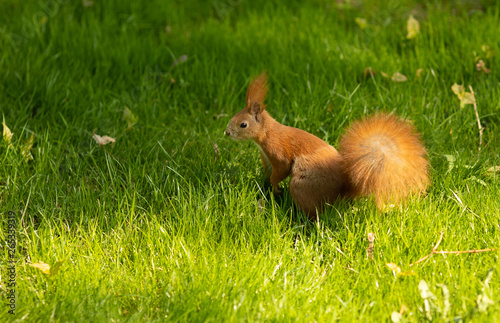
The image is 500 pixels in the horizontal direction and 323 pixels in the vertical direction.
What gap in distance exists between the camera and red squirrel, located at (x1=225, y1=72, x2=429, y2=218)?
2.01 meters

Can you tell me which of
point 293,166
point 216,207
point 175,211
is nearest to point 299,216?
point 293,166

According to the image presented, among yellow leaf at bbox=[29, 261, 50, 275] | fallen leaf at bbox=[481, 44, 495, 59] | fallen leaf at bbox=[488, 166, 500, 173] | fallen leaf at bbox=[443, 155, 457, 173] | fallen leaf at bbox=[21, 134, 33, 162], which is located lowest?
yellow leaf at bbox=[29, 261, 50, 275]

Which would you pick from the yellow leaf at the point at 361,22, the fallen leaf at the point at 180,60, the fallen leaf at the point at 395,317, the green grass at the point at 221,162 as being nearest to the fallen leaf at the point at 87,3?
the green grass at the point at 221,162

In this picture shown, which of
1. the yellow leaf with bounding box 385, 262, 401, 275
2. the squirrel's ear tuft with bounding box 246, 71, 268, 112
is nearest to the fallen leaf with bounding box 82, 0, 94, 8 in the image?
the squirrel's ear tuft with bounding box 246, 71, 268, 112

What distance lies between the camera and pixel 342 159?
6.96ft

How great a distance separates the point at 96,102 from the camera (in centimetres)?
315

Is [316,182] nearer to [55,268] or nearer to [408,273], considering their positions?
[408,273]

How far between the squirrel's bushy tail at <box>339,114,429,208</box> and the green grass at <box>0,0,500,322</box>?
134mm

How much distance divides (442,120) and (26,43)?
9.16 ft

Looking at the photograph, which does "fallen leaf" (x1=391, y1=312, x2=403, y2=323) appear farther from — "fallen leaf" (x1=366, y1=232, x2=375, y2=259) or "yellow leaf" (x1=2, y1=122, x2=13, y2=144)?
"yellow leaf" (x1=2, y1=122, x2=13, y2=144)

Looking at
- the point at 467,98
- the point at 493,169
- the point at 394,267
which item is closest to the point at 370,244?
the point at 394,267

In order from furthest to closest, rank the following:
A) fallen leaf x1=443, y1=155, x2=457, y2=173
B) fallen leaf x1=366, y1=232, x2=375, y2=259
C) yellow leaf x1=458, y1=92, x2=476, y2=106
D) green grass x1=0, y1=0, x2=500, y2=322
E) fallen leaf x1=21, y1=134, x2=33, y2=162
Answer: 1. yellow leaf x1=458, y1=92, x2=476, y2=106
2. fallen leaf x1=21, y1=134, x2=33, y2=162
3. fallen leaf x1=443, y1=155, x2=457, y2=173
4. fallen leaf x1=366, y1=232, x2=375, y2=259
5. green grass x1=0, y1=0, x2=500, y2=322

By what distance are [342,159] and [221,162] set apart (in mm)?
690

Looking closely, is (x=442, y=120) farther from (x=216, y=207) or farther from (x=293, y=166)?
(x=216, y=207)
